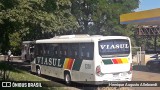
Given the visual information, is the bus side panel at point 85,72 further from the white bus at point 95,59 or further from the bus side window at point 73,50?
the bus side window at point 73,50

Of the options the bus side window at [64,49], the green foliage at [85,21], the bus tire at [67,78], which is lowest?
the bus tire at [67,78]

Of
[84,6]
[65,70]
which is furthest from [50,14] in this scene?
[84,6]

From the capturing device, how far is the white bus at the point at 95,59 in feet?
49.1

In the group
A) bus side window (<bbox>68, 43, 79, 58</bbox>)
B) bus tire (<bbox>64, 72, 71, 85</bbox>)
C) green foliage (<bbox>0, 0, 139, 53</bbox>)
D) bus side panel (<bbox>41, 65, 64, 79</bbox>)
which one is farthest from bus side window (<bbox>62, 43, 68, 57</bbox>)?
green foliage (<bbox>0, 0, 139, 53</bbox>)

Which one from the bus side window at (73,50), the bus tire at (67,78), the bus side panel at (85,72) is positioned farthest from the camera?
the bus tire at (67,78)

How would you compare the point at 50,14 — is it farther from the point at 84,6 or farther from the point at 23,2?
the point at 84,6

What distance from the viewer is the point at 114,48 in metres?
15.6

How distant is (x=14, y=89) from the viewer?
35.7 ft

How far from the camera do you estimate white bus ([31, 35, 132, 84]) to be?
14961 mm

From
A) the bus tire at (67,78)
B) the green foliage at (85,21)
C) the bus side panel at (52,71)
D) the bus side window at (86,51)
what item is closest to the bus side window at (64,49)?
the bus side panel at (52,71)

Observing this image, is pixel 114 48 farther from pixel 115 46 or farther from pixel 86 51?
pixel 86 51

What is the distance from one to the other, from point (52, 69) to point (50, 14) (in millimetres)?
3542

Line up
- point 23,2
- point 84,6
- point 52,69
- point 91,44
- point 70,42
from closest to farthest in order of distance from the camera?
point 91,44
point 23,2
point 70,42
point 52,69
point 84,6

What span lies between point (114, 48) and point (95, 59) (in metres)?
1.29
